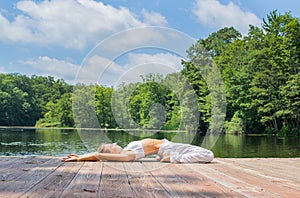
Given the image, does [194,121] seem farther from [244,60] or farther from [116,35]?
[244,60]

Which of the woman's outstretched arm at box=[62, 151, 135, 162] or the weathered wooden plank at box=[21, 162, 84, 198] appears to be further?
the woman's outstretched arm at box=[62, 151, 135, 162]

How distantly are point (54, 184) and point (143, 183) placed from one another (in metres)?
0.66

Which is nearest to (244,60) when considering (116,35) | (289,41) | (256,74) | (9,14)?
(256,74)

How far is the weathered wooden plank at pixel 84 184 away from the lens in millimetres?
2197

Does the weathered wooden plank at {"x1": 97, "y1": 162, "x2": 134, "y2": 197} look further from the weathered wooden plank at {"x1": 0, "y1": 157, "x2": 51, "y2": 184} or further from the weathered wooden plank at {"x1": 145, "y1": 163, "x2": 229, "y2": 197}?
the weathered wooden plank at {"x1": 0, "y1": 157, "x2": 51, "y2": 184}

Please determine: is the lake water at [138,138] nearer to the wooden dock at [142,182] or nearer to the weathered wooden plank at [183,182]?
the wooden dock at [142,182]

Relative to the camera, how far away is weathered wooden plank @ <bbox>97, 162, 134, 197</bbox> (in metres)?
2.21

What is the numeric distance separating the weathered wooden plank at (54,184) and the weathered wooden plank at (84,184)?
0.05 m

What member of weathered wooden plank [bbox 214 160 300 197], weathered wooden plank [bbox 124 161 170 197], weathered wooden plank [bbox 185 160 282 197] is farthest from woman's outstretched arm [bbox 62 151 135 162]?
weathered wooden plank [bbox 214 160 300 197]

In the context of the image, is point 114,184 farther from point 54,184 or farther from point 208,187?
Result: point 208,187

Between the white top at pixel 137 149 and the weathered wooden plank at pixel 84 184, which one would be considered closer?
the weathered wooden plank at pixel 84 184

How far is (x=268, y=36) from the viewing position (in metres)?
25.5

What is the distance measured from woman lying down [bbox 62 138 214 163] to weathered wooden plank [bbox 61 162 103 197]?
2.78 ft

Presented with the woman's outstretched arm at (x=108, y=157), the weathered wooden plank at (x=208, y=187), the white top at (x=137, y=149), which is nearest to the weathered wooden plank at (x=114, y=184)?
the weathered wooden plank at (x=208, y=187)
